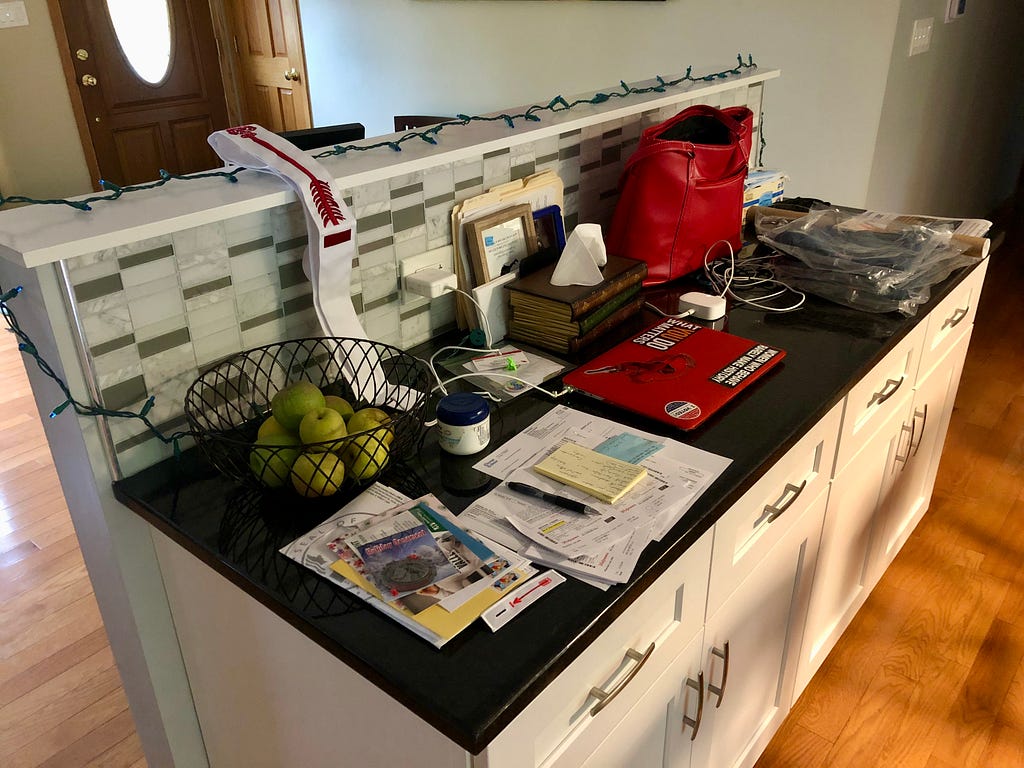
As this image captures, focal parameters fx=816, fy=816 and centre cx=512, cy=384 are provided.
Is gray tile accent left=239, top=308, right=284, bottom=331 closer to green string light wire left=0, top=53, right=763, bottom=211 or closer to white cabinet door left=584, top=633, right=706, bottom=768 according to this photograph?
green string light wire left=0, top=53, right=763, bottom=211

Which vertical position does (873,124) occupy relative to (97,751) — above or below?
above

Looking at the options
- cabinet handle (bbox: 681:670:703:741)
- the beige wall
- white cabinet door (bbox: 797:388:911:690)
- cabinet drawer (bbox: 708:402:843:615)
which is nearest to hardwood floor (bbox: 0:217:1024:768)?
white cabinet door (bbox: 797:388:911:690)

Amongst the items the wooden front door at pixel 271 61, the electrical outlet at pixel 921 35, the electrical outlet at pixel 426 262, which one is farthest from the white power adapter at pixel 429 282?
the wooden front door at pixel 271 61

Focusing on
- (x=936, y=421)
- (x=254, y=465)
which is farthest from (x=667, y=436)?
(x=936, y=421)

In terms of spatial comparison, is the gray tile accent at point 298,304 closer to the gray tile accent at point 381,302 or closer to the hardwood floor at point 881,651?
the gray tile accent at point 381,302

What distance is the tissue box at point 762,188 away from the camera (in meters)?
1.94

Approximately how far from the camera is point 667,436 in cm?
114

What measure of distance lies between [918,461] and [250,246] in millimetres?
1629

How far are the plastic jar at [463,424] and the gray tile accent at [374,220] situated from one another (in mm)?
325

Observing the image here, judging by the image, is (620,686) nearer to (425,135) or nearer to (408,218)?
(408,218)

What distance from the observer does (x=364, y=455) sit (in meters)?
0.99

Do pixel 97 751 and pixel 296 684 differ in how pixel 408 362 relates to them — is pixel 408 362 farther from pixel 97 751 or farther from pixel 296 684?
pixel 97 751

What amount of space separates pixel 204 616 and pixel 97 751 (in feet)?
2.88

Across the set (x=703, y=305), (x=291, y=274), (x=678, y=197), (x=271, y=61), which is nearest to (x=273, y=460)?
(x=291, y=274)
